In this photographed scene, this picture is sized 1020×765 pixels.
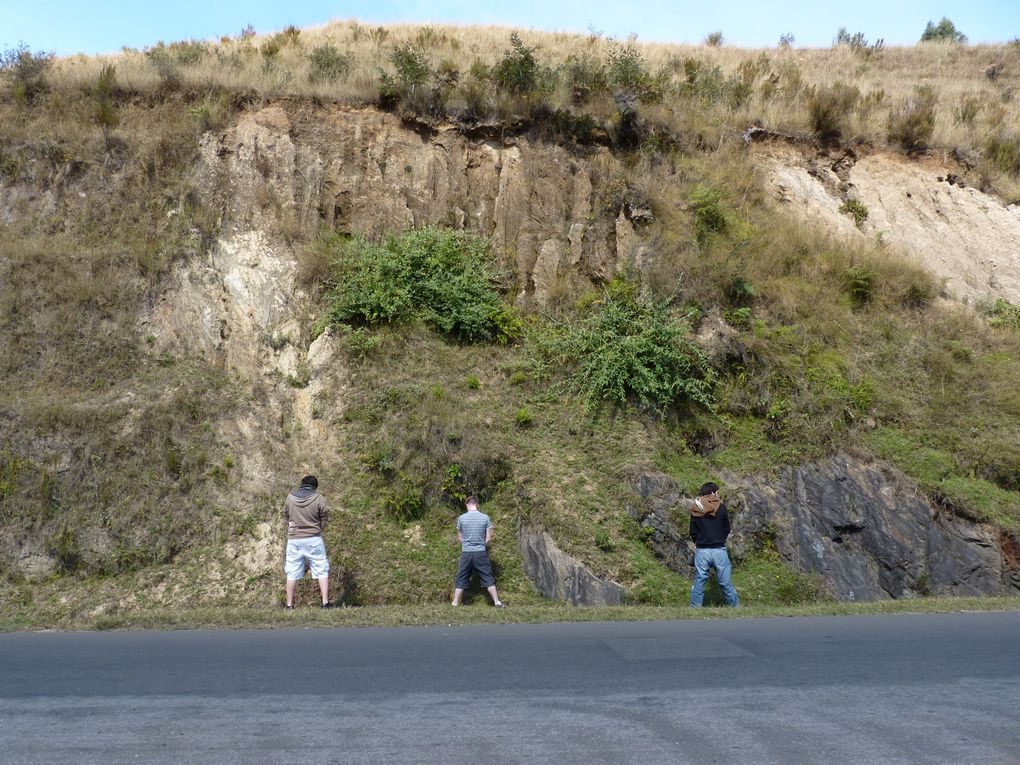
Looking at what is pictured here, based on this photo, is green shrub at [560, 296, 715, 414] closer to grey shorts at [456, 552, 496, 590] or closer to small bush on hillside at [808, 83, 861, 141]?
grey shorts at [456, 552, 496, 590]

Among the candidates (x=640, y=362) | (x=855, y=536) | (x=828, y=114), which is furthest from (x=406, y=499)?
(x=828, y=114)

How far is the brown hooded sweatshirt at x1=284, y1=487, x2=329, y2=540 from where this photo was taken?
1044 centimetres

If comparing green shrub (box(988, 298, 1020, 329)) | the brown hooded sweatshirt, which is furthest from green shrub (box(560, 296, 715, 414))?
green shrub (box(988, 298, 1020, 329))

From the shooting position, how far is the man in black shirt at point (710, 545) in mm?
10570

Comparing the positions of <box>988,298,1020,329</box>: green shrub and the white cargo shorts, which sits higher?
<box>988,298,1020,329</box>: green shrub

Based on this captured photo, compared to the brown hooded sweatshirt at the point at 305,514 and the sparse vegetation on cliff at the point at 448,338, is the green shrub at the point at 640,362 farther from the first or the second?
the brown hooded sweatshirt at the point at 305,514

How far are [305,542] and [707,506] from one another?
202 inches

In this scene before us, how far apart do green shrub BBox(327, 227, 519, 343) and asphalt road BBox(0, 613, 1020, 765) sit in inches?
310

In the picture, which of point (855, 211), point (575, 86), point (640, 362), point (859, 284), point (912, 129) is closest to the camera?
point (640, 362)

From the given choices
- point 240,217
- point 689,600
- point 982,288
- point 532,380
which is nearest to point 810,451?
point 689,600

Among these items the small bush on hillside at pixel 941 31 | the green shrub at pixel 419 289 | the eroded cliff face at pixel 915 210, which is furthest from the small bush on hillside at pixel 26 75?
the small bush on hillside at pixel 941 31

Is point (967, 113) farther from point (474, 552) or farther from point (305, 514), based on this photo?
point (305, 514)

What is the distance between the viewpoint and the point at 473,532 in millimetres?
10750

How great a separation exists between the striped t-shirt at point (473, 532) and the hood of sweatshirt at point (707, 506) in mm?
2718
